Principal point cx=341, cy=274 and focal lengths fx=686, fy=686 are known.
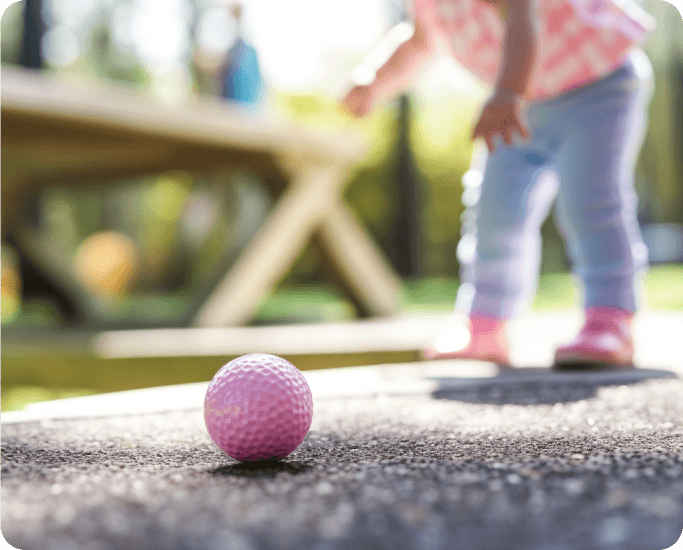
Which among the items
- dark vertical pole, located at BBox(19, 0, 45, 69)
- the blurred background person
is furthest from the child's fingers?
dark vertical pole, located at BBox(19, 0, 45, 69)

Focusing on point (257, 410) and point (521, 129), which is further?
point (521, 129)

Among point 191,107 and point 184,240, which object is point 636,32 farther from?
point 184,240

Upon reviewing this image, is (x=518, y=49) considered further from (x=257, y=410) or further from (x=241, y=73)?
(x=241, y=73)

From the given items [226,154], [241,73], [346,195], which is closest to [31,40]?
[241,73]

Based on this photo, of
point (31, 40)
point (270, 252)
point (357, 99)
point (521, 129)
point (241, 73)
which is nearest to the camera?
point (521, 129)

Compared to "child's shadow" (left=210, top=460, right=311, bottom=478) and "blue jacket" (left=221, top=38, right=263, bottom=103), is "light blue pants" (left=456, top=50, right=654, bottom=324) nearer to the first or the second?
"child's shadow" (left=210, top=460, right=311, bottom=478)

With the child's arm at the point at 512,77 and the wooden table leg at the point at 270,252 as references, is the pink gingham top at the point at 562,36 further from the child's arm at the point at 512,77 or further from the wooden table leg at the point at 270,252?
the wooden table leg at the point at 270,252

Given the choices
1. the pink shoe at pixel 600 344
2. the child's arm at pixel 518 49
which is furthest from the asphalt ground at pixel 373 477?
the child's arm at pixel 518 49
